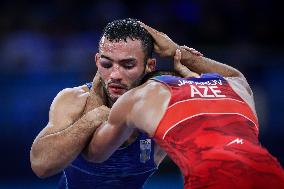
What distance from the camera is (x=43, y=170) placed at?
15.0 feet

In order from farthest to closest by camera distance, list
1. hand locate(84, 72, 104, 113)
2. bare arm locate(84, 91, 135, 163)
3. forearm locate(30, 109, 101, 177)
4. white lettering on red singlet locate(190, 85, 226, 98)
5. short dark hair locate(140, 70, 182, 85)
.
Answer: hand locate(84, 72, 104, 113), short dark hair locate(140, 70, 182, 85), forearm locate(30, 109, 101, 177), bare arm locate(84, 91, 135, 163), white lettering on red singlet locate(190, 85, 226, 98)

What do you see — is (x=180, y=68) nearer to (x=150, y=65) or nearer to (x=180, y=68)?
(x=180, y=68)

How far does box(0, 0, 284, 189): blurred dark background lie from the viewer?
8891mm

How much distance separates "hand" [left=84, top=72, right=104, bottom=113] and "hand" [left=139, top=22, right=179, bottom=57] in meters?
0.53

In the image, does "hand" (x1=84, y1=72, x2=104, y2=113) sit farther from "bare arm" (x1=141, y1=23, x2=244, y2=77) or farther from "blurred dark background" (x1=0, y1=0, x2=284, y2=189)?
"blurred dark background" (x1=0, y1=0, x2=284, y2=189)

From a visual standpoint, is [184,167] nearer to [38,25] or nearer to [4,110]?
[4,110]

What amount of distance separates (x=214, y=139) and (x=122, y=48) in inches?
54.5

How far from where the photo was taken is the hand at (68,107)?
483 cm

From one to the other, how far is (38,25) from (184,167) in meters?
7.35

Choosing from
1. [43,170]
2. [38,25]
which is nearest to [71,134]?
[43,170]

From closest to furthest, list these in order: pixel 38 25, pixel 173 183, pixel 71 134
→ 1. pixel 71 134
2. pixel 173 183
3. pixel 38 25

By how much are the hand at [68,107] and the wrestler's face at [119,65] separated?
270mm

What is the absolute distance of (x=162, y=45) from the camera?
500 centimetres

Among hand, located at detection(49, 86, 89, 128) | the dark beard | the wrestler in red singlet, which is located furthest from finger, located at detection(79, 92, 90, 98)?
the wrestler in red singlet
